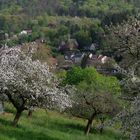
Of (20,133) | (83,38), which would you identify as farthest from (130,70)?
(83,38)

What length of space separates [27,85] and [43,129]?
14.9 ft

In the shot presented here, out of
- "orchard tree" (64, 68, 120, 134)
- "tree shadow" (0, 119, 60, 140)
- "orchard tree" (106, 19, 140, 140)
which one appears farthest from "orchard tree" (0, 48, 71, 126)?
"orchard tree" (64, 68, 120, 134)

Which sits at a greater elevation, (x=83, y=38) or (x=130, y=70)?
(x=130, y=70)

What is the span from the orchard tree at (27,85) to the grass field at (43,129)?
5.14 feet

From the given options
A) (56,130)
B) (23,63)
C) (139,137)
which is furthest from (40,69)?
(139,137)

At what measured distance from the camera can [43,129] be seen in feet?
105

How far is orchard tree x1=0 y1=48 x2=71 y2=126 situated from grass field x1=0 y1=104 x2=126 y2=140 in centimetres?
157

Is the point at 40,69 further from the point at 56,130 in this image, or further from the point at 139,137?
the point at 139,137

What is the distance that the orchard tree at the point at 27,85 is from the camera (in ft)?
92.6

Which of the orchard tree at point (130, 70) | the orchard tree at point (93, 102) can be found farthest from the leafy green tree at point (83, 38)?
the orchard tree at point (93, 102)

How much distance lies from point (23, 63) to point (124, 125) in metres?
12.6

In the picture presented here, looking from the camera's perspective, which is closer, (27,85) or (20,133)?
(20,133)

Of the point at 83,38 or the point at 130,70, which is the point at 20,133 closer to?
the point at 130,70

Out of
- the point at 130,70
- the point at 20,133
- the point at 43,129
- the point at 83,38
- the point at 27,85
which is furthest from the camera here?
the point at 83,38
